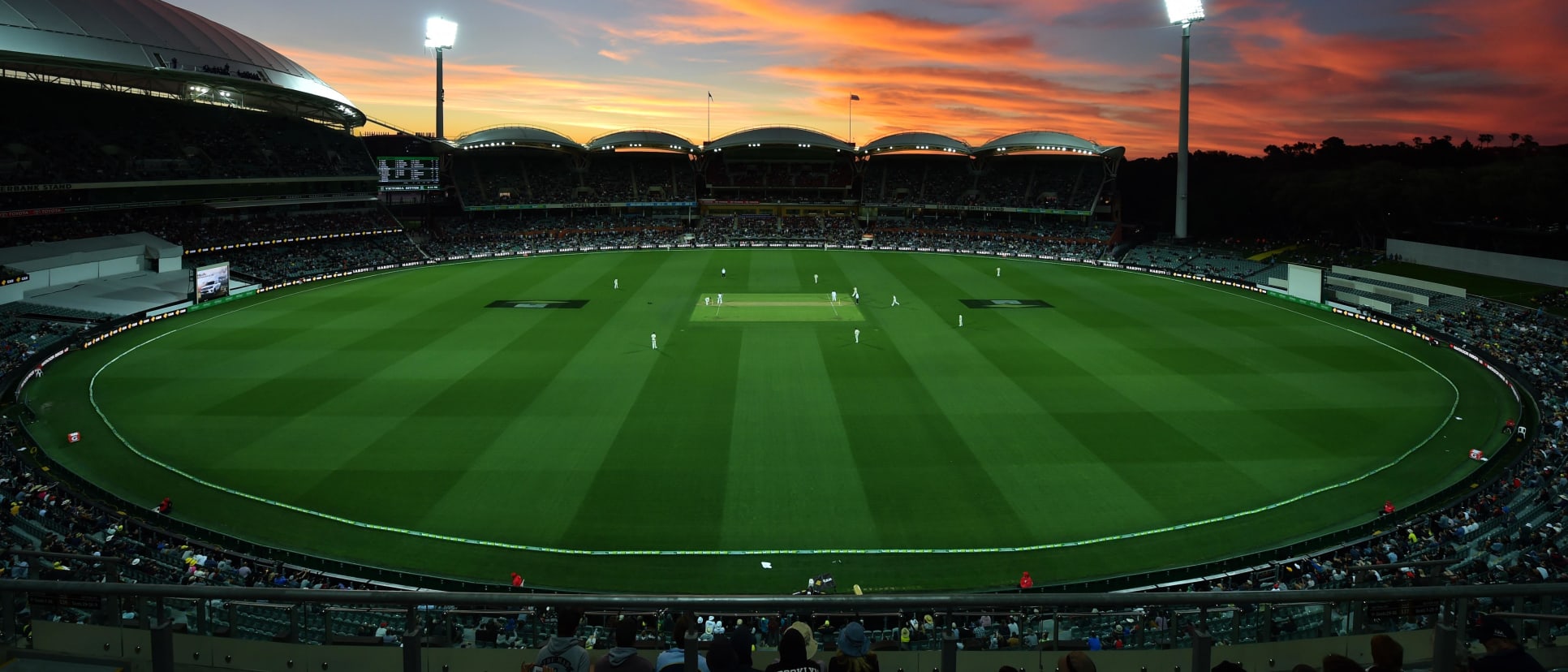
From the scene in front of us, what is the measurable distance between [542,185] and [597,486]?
85127mm

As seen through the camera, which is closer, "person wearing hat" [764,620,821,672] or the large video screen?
"person wearing hat" [764,620,821,672]

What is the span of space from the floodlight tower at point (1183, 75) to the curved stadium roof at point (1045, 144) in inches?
414

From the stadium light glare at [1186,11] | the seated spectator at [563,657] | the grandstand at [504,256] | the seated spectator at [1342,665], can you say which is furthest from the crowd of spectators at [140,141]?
the stadium light glare at [1186,11]

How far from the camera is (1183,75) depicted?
83.4 metres

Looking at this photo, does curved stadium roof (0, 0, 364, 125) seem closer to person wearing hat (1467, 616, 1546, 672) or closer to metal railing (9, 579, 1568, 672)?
metal railing (9, 579, 1568, 672)

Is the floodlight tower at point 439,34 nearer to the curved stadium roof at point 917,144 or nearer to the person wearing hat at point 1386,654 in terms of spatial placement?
the curved stadium roof at point 917,144

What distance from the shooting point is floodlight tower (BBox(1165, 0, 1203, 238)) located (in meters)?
78.6

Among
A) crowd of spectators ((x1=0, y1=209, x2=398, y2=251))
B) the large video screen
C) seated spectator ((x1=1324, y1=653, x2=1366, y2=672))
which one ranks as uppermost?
crowd of spectators ((x1=0, y1=209, x2=398, y2=251))

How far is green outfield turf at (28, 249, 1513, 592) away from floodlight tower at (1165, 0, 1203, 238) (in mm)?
36705

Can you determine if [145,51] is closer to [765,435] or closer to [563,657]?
[765,435]

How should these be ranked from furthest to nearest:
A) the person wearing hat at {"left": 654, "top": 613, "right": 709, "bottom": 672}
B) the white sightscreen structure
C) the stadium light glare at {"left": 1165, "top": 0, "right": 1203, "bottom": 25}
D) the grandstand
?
the stadium light glare at {"left": 1165, "top": 0, "right": 1203, "bottom": 25}
the white sightscreen structure
the grandstand
the person wearing hat at {"left": 654, "top": 613, "right": 709, "bottom": 672}

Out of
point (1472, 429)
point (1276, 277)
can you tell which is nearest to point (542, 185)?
point (1276, 277)

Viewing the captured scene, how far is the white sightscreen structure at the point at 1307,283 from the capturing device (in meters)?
57.0

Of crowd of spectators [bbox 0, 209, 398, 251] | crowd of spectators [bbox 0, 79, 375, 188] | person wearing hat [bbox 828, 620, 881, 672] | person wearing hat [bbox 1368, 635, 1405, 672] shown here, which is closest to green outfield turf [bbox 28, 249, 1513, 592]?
person wearing hat [bbox 828, 620, 881, 672]
